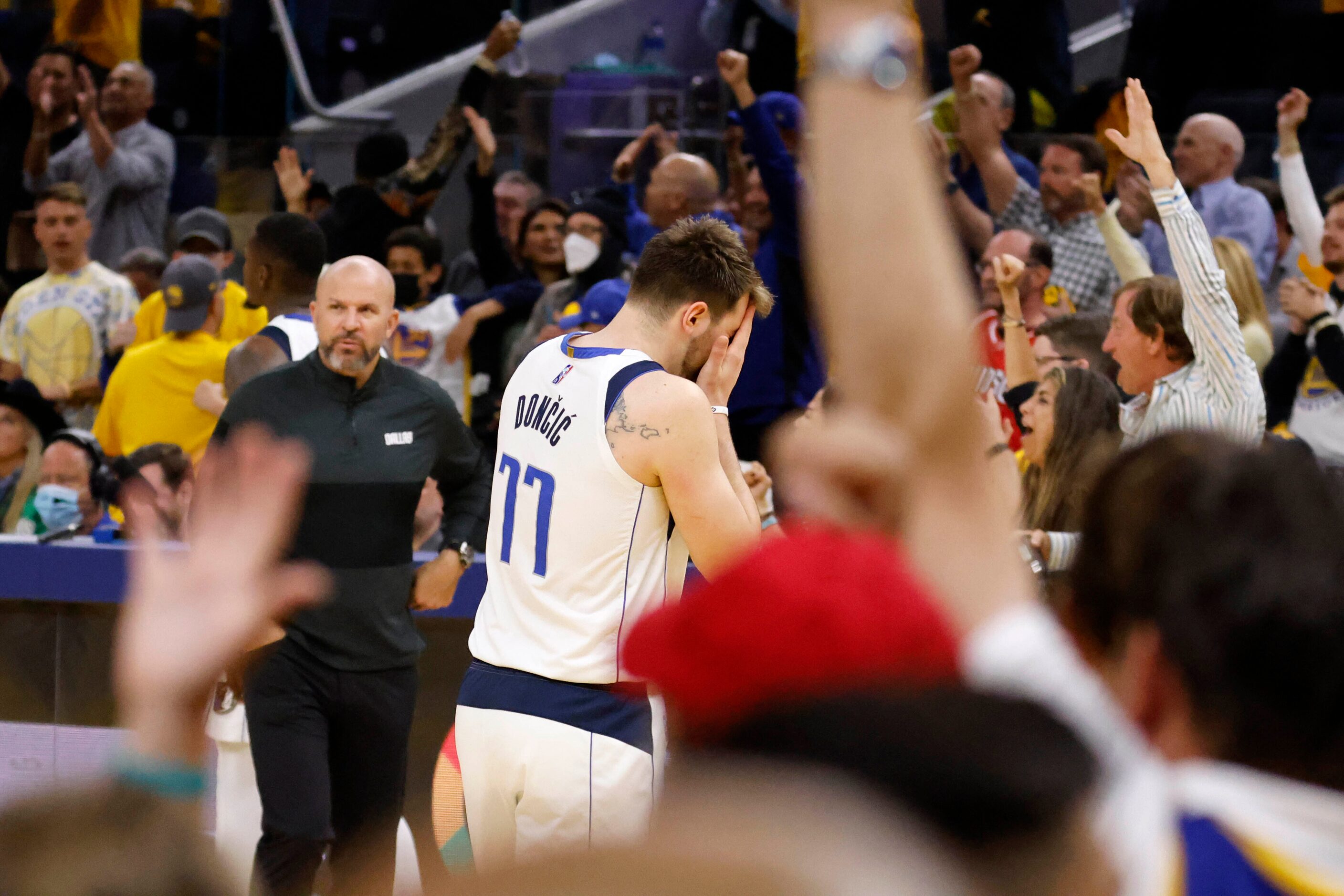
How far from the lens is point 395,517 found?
491cm

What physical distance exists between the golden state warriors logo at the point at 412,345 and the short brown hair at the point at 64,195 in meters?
2.19

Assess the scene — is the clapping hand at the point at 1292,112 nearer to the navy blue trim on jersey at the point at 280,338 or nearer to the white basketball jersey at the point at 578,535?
the white basketball jersey at the point at 578,535

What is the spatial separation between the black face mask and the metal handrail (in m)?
3.79

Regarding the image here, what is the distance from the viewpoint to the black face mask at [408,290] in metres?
Answer: 7.72

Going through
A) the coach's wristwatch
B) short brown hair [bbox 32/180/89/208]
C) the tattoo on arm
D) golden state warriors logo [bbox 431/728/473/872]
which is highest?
short brown hair [bbox 32/180/89/208]

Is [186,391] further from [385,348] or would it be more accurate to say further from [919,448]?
[919,448]

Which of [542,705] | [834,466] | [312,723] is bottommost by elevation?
[312,723]

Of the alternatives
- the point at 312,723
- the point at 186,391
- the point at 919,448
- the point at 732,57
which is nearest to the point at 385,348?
the point at 186,391

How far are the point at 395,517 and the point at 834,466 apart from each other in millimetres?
3937

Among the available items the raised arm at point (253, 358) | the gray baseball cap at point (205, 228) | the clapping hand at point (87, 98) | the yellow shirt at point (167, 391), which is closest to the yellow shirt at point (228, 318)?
the yellow shirt at point (167, 391)

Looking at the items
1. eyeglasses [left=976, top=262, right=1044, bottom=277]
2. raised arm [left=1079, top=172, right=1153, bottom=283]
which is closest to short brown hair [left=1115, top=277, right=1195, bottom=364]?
eyeglasses [left=976, top=262, right=1044, bottom=277]

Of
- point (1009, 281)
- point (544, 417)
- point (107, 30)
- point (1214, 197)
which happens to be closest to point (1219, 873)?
point (544, 417)

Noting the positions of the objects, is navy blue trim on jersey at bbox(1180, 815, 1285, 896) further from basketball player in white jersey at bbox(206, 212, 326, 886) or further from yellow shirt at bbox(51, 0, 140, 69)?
yellow shirt at bbox(51, 0, 140, 69)

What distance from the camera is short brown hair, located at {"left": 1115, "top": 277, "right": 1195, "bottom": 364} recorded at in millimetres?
4902
